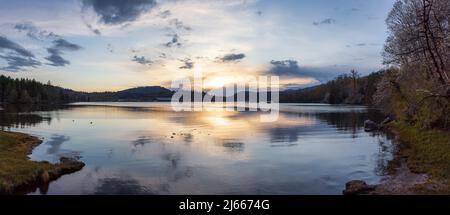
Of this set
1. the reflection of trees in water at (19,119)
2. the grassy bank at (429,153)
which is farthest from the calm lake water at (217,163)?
the reflection of trees in water at (19,119)

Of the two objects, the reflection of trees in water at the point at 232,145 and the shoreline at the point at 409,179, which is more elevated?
the shoreline at the point at 409,179

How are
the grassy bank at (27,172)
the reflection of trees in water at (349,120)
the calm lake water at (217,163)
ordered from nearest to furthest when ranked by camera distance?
the grassy bank at (27,172) → the calm lake water at (217,163) → the reflection of trees in water at (349,120)

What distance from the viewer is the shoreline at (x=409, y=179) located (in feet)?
69.4

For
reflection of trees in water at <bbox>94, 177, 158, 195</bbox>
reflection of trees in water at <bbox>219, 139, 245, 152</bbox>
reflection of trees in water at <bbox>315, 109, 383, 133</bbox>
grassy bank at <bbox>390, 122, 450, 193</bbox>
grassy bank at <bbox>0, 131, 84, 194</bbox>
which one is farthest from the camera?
reflection of trees in water at <bbox>315, 109, 383, 133</bbox>

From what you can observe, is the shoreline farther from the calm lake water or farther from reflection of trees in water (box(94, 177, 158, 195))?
reflection of trees in water (box(94, 177, 158, 195))

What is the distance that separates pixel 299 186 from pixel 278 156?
42.6ft

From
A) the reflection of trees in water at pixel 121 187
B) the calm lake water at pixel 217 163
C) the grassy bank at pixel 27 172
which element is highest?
the grassy bank at pixel 27 172

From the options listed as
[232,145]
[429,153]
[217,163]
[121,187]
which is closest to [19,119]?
[232,145]

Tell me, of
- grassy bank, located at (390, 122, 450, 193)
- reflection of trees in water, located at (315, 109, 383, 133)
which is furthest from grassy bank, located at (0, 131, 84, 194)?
reflection of trees in water, located at (315, 109, 383, 133)

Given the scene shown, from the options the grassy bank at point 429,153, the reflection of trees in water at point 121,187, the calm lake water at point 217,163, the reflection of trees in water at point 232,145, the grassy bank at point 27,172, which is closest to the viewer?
the reflection of trees in water at point 121,187

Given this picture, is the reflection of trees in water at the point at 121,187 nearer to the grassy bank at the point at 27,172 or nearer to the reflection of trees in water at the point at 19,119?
the grassy bank at the point at 27,172

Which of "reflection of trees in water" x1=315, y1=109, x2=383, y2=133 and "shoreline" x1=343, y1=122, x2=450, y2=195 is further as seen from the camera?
"reflection of trees in water" x1=315, y1=109, x2=383, y2=133

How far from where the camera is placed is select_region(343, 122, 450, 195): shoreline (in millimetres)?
21141

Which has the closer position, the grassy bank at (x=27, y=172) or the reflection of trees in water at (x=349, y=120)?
the grassy bank at (x=27, y=172)
